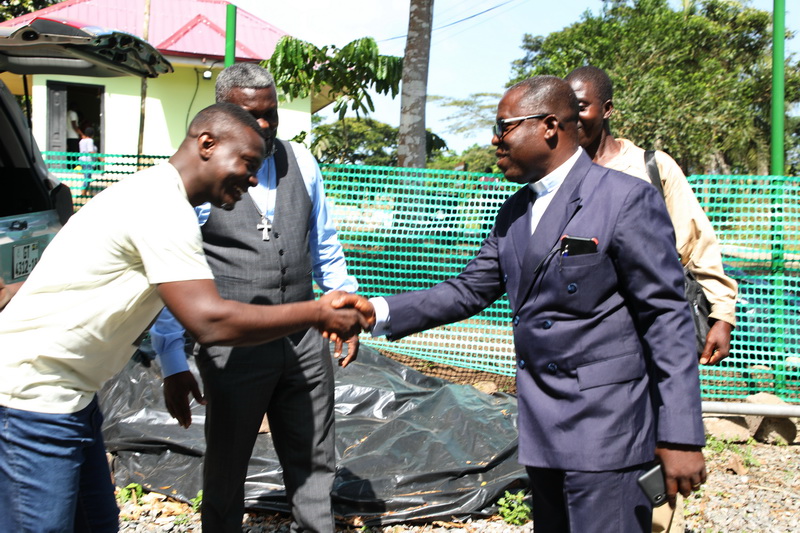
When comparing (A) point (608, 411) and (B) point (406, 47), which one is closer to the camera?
(A) point (608, 411)

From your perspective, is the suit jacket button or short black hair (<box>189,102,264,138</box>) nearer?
the suit jacket button

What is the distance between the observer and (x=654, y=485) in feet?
7.27

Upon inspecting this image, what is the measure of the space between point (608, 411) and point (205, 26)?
55.1ft

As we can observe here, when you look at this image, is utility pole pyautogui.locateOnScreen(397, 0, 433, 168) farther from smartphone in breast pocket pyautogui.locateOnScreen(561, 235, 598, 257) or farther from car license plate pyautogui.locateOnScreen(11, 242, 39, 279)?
smartphone in breast pocket pyautogui.locateOnScreen(561, 235, 598, 257)

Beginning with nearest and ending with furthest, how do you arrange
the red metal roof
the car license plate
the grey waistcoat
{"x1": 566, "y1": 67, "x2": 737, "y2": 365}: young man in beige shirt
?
1. the grey waistcoat
2. {"x1": 566, "y1": 67, "x2": 737, "y2": 365}: young man in beige shirt
3. the car license plate
4. the red metal roof

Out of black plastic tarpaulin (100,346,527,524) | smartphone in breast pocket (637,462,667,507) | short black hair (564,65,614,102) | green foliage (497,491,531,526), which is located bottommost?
green foliage (497,491,531,526)

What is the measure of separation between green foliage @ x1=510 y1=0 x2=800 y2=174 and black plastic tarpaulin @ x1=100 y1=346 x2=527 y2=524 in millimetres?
18920

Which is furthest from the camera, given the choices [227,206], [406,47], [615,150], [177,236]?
[406,47]

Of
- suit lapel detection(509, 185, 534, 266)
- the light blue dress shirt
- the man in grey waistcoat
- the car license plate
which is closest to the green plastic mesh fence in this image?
Result: the car license plate

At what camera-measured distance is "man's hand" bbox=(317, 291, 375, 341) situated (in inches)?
107

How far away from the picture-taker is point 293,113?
17.2 m

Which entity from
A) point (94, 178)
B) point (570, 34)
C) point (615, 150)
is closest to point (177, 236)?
point (615, 150)

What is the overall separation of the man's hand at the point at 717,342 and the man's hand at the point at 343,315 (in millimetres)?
1483

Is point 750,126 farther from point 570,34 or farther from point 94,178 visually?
point 94,178
